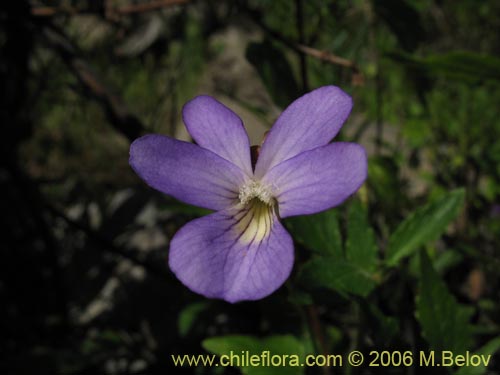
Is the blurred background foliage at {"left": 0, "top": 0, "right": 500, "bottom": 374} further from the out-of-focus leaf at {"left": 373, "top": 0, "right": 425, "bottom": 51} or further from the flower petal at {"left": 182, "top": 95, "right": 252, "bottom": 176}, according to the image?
the flower petal at {"left": 182, "top": 95, "right": 252, "bottom": 176}

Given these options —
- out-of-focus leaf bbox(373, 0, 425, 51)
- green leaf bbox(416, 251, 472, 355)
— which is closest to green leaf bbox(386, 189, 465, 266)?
green leaf bbox(416, 251, 472, 355)

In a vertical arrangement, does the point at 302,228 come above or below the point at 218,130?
below

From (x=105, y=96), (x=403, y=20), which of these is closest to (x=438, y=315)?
(x=403, y=20)

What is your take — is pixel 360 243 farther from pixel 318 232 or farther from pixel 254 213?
pixel 254 213

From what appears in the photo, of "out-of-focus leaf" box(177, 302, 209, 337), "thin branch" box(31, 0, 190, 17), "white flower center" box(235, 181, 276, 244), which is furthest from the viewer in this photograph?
"out-of-focus leaf" box(177, 302, 209, 337)

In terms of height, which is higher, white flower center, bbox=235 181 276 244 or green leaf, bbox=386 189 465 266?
white flower center, bbox=235 181 276 244

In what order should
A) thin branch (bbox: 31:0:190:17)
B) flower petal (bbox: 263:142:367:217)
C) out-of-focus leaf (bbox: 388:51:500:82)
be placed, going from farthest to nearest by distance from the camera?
thin branch (bbox: 31:0:190:17) < out-of-focus leaf (bbox: 388:51:500:82) < flower petal (bbox: 263:142:367:217)
